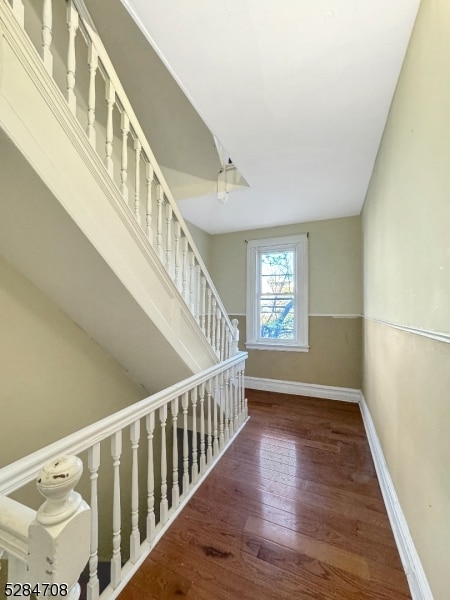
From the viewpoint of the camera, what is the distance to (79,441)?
37.6 inches

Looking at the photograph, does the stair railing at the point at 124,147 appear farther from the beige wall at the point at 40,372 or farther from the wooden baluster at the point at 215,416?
the beige wall at the point at 40,372

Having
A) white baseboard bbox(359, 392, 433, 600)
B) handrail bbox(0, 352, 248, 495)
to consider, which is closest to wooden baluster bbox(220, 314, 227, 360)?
handrail bbox(0, 352, 248, 495)

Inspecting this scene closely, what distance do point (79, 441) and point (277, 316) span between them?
315cm

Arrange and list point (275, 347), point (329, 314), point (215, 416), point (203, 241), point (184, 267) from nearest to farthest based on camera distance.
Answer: point (184, 267), point (215, 416), point (329, 314), point (275, 347), point (203, 241)

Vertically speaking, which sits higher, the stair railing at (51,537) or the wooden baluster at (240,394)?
the stair railing at (51,537)

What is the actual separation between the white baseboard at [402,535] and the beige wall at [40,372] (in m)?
2.00

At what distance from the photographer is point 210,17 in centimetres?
115

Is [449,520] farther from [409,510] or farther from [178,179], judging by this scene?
[178,179]

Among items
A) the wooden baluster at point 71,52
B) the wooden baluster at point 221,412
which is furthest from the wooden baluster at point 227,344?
the wooden baluster at point 71,52

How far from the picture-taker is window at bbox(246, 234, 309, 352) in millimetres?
3600

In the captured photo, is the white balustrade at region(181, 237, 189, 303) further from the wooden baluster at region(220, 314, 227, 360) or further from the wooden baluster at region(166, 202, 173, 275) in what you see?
the wooden baluster at region(220, 314, 227, 360)

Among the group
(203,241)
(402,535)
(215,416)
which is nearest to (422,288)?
(402,535)

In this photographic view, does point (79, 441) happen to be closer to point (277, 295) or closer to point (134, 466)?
point (134, 466)

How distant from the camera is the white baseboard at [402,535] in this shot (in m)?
1.03
